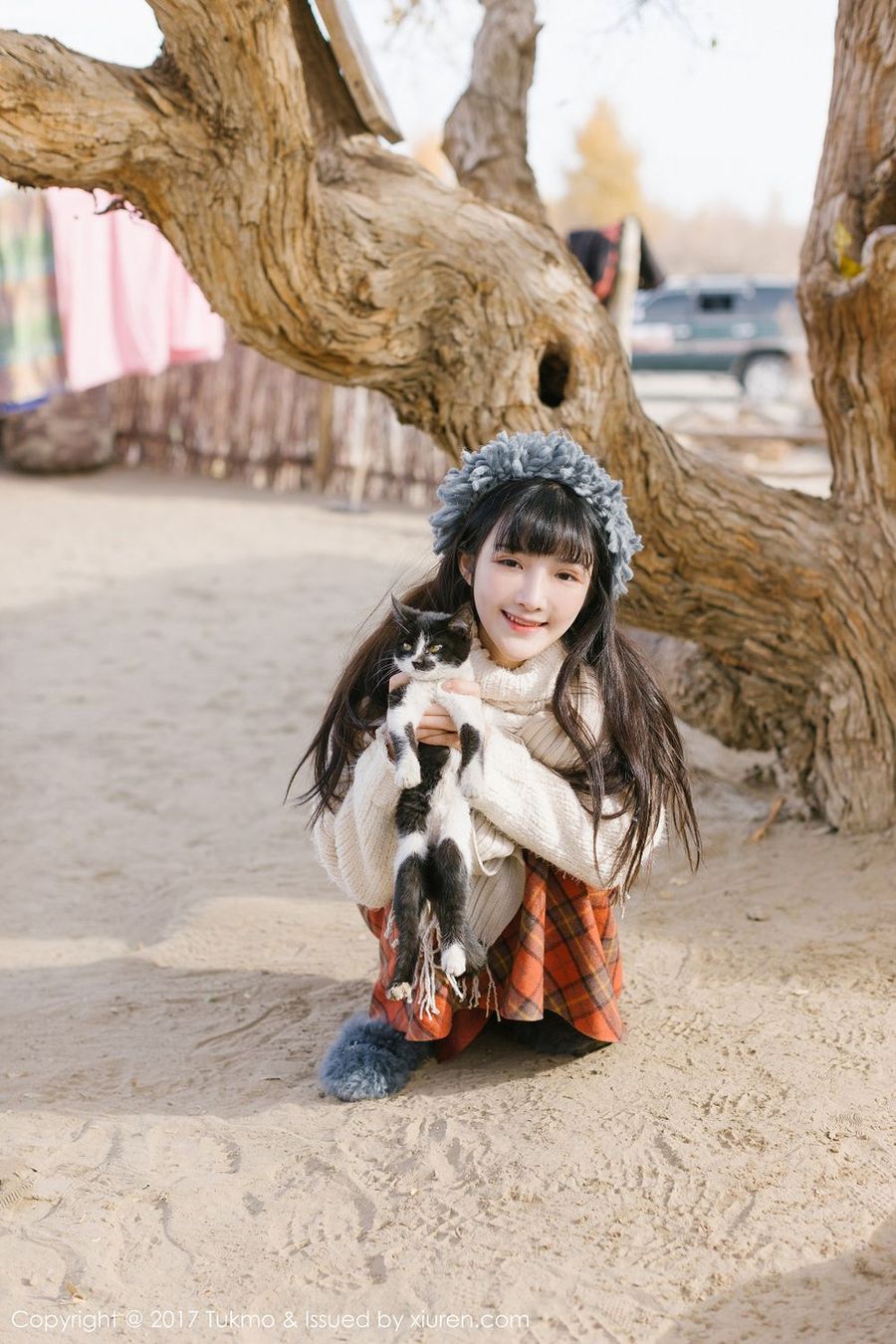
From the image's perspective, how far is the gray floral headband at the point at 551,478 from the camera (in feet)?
8.60

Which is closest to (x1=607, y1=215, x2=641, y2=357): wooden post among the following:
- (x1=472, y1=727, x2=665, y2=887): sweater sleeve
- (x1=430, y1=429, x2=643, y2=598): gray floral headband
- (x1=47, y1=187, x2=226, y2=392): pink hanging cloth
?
(x1=47, y1=187, x2=226, y2=392): pink hanging cloth

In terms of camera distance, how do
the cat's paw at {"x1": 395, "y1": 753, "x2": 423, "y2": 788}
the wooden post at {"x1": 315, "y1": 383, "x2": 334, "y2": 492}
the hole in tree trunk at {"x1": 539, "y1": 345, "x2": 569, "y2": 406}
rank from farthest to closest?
the wooden post at {"x1": 315, "y1": 383, "x2": 334, "y2": 492} < the hole in tree trunk at {"x1": 539, "y1": 345, "x2": 569, "y2": 406} < the cat's paw at {"x1": 395, "y1": 753, "x2": 423, "y2": 788}

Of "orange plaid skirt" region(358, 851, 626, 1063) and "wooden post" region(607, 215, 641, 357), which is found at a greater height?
"wooden post" region(607, 215, 641, 357)

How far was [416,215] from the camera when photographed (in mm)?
3359

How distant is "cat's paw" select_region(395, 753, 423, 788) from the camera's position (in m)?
2.38

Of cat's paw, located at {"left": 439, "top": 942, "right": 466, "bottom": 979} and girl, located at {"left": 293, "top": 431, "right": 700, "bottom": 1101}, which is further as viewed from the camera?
girl, located at {"left": 293, "top": 431, "right": 700, "bottom": 1101}

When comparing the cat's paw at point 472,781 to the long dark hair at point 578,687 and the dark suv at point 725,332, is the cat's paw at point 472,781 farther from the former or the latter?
the dark suv at point 725,332

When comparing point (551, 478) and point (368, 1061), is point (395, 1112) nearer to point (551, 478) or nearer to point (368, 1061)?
point (368, 1061)

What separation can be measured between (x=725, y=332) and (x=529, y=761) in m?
18.3

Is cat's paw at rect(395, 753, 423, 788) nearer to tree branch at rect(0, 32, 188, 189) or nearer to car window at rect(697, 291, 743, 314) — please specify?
tree branch at rect(0, 32, 188, 189)

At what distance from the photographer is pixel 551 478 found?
2625 millimetres

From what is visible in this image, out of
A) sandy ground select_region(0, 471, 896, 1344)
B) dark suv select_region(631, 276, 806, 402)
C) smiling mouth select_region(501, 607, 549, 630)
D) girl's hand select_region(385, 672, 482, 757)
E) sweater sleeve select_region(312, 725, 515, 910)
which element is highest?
dark suv select_region(631, 276, 806, 402)

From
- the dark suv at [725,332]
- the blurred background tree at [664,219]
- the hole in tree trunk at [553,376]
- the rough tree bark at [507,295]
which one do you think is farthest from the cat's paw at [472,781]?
the blurred background tree at [664,219]

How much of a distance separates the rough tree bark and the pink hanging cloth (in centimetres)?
562
